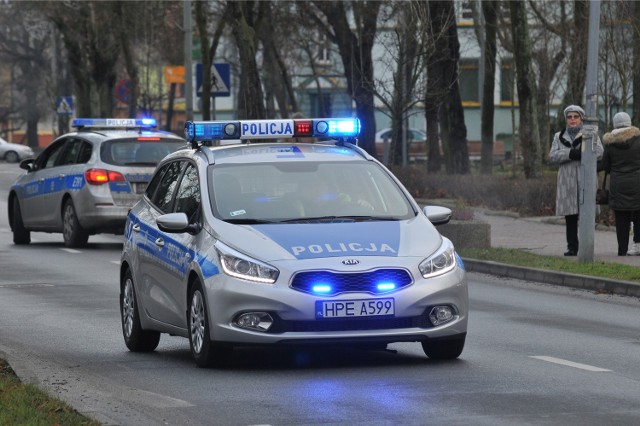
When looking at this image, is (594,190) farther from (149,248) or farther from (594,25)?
(149,248)

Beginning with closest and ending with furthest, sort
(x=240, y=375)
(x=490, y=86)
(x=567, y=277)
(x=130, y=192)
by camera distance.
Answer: (x=240, y=375)
(x=567, y=277)
(x=130, y=192)
(x=490, y=86)

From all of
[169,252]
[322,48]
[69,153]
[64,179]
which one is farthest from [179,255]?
[322,48]

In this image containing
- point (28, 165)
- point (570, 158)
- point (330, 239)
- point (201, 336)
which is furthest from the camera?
point (28, 165)

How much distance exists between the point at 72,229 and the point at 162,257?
1285 centimetres

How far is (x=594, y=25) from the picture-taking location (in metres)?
18.8

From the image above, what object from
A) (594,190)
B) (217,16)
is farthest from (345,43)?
(594,190)

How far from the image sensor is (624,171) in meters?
20.3

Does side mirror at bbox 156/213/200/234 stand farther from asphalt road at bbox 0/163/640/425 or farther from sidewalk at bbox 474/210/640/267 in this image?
sidewalk at bbox 474/210/640/267

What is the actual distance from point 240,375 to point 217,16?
43895 millimetres

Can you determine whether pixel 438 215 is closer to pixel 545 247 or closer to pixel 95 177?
pixel 545 247

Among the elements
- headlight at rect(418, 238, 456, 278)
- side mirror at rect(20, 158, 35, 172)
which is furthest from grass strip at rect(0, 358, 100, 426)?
side mirror at rect(20, 158, 35, 172)

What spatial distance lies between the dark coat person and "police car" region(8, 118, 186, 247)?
599cm

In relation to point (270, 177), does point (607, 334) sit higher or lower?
lower

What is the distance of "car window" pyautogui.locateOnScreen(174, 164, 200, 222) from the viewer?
1120cm
